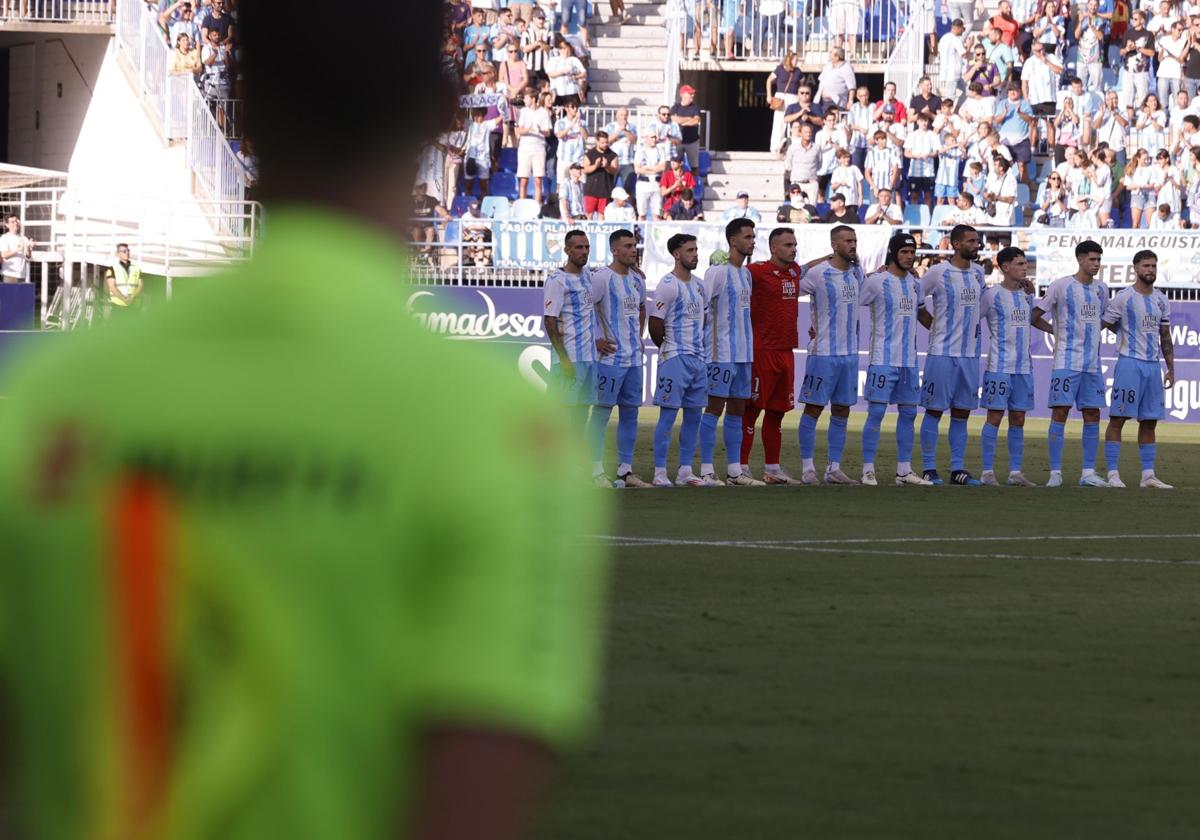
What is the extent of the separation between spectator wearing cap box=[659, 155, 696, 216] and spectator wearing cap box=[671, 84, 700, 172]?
0.98 metres

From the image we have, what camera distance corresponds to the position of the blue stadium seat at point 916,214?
100 ft

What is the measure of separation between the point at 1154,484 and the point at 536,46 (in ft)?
60.8

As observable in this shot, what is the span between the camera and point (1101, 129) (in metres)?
31.2

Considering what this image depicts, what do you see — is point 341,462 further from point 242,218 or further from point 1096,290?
point 242,218

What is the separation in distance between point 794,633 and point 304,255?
729 centimetres

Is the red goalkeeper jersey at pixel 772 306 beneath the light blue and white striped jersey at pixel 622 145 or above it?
beneath

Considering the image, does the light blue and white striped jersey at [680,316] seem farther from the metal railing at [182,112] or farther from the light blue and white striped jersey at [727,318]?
the metal railing at [182,112]

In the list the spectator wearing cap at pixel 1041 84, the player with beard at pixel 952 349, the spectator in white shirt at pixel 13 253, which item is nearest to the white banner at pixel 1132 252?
the spectator wearing cap at pixel 1041 84

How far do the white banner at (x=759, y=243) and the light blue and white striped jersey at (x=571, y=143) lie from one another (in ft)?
12.2

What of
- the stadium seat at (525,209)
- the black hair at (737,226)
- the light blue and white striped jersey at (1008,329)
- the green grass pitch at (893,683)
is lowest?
the green grass pitch at (893,683)

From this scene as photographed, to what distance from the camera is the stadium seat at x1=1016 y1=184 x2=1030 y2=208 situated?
1212 inches

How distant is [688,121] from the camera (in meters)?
32.7

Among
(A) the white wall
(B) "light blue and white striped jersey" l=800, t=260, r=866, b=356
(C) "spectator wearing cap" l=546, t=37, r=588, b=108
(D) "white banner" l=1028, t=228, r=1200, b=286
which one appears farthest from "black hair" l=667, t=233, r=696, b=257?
(A) the white wall

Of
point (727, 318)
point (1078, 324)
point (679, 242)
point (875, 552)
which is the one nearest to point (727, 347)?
point (727, 318)
